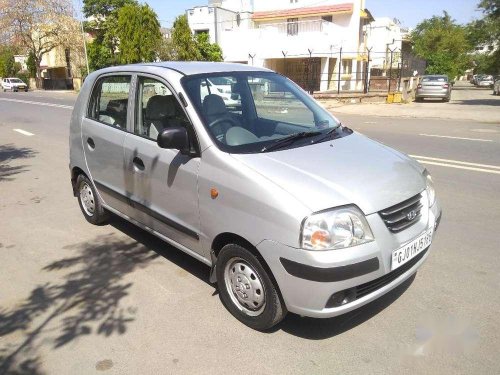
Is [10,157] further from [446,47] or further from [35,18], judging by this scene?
[446,47]

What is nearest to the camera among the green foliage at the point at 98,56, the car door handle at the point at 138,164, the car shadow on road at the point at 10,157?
the car door handle at the point at 138,164

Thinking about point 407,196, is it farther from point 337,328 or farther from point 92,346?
point 92,346

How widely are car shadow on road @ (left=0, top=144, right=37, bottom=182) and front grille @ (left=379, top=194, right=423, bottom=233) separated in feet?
22.4

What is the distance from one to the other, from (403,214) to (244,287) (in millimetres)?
1191

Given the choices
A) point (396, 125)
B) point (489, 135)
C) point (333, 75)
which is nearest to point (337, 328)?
point (489, 135)

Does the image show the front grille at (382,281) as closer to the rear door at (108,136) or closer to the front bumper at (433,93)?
the rear door at (108,136)

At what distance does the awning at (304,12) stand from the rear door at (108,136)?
2954 cm

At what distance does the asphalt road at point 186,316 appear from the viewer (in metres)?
2.72

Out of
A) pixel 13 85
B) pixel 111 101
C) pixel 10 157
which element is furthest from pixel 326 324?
pixel 13 85

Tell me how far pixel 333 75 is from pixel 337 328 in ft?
98.4

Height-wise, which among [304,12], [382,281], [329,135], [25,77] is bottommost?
[382,281]

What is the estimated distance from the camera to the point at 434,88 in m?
25.1

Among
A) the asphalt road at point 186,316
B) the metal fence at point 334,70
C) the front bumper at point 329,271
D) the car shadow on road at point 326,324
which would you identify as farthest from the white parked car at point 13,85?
the front bumper at point 329,271

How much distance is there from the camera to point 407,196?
9.47 feet
